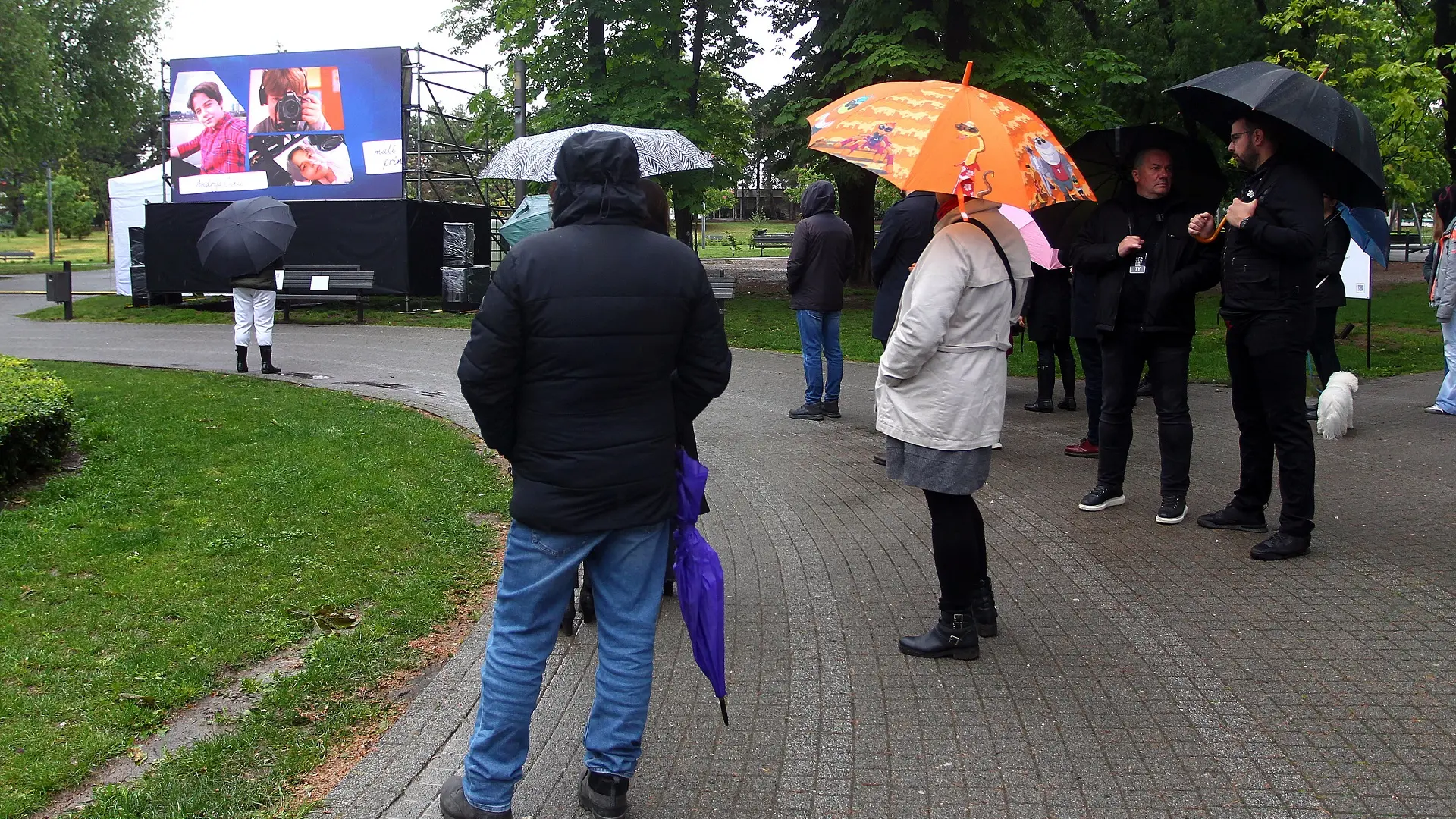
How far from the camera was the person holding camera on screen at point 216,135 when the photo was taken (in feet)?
75.7

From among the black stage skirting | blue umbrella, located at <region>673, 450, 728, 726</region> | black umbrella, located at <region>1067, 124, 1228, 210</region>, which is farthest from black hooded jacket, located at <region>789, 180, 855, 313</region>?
the black stage skirting

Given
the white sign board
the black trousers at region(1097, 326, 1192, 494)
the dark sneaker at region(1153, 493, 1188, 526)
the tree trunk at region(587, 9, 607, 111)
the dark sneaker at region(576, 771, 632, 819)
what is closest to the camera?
the dark sneaker at region(576, 771, 632, 819)

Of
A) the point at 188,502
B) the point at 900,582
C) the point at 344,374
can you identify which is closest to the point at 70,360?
the point at 344,374

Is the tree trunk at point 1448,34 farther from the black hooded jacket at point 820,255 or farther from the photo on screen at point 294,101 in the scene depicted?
the photo on screen at point 294,101

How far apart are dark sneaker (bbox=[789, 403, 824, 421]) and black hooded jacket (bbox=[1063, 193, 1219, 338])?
4051 millimetres

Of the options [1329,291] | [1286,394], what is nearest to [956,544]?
[1286,394]

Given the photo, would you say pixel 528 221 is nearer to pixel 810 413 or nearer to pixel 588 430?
pixel 588 430

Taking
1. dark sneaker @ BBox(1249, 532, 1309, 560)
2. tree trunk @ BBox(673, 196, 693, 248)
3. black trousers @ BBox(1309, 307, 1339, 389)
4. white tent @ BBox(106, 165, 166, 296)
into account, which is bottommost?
dark sneaker @ BBox(1249, 532, 1309, 560)

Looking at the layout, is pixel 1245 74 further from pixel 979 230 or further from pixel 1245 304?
pixel 979 230

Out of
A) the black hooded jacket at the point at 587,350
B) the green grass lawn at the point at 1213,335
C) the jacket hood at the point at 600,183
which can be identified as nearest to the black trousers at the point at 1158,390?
the black hooded jacket at the point at 587,350

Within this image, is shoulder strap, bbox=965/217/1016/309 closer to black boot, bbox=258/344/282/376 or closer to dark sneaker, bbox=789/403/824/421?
dark sneaker, bbox=789/403/824/421

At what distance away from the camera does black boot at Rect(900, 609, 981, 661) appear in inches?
178

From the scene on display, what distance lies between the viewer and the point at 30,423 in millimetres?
7031

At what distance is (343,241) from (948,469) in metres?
20.0
